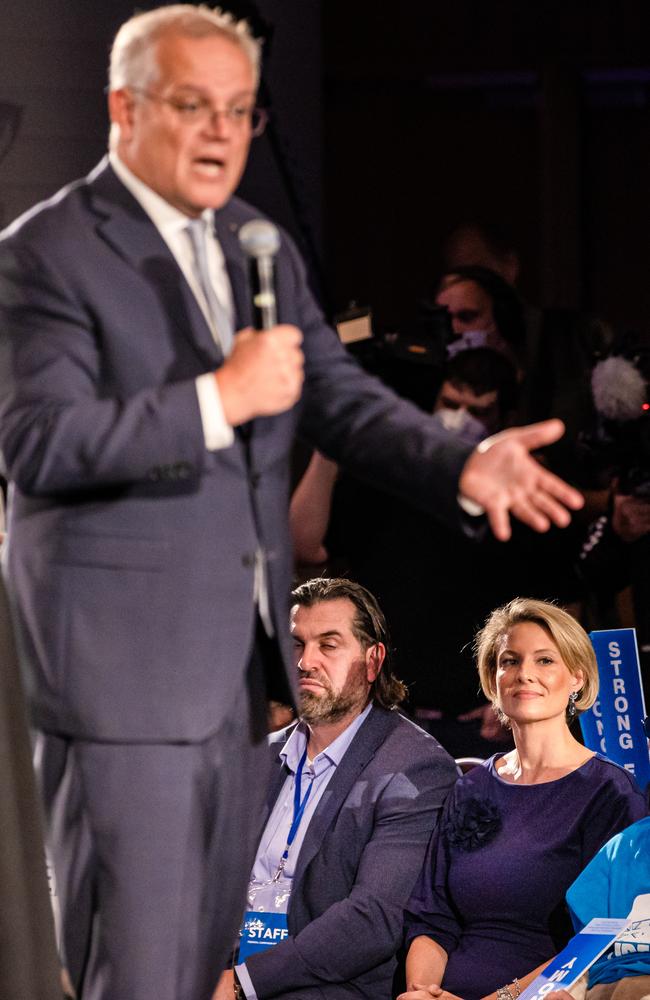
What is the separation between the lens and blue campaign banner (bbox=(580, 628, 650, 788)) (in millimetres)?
3168

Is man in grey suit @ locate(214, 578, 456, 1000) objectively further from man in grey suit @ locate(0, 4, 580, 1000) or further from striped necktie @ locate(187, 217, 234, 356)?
striped necktie @ locate(187, 217, 234, 356)

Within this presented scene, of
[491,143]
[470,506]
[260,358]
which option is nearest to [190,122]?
[260,358]

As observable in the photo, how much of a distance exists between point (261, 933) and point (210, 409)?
6.76 feet

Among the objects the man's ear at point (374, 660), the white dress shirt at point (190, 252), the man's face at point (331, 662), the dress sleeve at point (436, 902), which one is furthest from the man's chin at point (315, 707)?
the white dress shirt at point (190, 252)

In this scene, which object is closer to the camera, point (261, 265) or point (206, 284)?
point (261, 265)

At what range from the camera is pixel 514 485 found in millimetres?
1450

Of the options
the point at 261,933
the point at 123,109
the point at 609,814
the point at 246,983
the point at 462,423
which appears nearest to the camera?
the point at 123,109

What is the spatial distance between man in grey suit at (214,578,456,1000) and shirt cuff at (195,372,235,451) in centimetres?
189

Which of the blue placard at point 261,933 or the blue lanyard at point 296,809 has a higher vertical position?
the blue lanyard at point 296,809

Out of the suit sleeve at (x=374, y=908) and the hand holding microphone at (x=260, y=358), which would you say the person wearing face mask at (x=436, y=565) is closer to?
the suit sleeve at (x=374, y=908)

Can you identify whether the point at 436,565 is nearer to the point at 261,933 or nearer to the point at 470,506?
the point at 261,933

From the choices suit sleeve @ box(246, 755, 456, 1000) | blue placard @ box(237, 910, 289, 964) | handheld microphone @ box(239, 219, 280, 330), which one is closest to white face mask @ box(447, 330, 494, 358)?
suit sleeve @ box(246, 755, 456, 1000)

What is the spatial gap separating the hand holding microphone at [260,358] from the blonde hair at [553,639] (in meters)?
1.84

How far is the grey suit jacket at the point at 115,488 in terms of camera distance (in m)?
1.35
